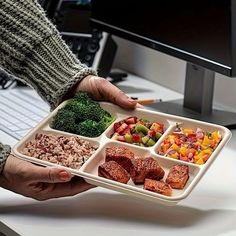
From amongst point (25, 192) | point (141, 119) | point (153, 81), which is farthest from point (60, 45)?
point (153, 81)

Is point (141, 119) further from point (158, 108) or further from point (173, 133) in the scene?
point (158, 108)

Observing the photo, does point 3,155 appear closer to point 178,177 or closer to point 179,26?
point 178,177

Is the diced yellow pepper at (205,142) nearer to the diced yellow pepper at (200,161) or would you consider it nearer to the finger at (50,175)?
the diced yellow pepper at (200,161)

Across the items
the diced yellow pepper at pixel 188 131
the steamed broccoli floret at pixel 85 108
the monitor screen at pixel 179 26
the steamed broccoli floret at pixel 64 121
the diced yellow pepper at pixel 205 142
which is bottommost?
the steamed broccoli floret at pixel 64 121

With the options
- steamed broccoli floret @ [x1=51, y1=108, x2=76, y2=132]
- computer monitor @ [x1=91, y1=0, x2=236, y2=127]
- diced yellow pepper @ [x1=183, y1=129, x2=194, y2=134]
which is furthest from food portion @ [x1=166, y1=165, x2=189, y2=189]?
computer monitor @ [x1=91, y1=0, x2=236, y2=127]

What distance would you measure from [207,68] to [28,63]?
0.36m

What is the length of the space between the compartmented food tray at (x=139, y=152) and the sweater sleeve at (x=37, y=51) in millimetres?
73

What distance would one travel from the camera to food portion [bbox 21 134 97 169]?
1.05 meters

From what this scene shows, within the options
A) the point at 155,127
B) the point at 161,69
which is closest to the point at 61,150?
the point at 155,127

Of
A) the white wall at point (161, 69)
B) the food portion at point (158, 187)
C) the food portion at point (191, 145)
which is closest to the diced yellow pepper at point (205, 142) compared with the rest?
the food portion at point (191, 145)

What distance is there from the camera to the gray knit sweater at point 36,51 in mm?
1234

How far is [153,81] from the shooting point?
5.83 ft

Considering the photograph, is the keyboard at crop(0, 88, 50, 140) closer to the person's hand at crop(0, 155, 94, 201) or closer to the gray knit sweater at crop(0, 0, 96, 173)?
the gray knit sweater at crop(0, 0, 96, 173)

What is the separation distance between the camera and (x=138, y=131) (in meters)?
1.13
